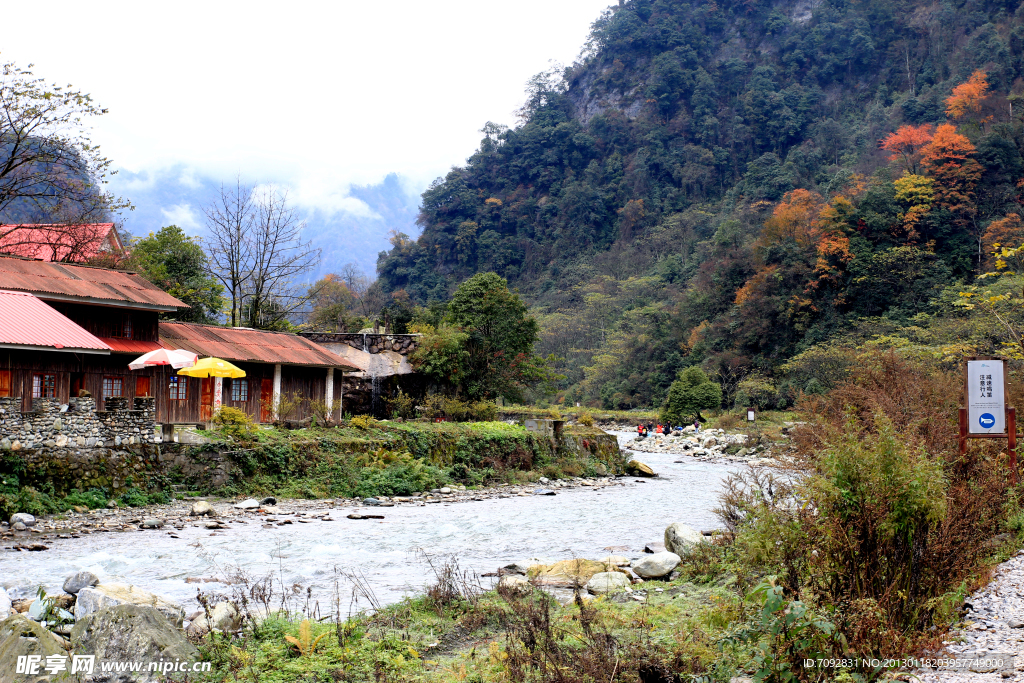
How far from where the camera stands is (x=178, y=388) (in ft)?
66.8

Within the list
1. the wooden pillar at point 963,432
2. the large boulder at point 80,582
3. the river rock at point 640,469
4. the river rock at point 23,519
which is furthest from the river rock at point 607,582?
the river rock at point 640,469

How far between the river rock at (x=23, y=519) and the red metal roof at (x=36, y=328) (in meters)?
3.76

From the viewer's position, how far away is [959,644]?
4.79 metres

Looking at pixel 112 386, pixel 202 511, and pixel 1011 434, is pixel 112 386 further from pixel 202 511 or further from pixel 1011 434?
pixel 1011 434

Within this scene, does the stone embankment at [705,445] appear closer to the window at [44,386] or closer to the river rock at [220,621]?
the window at [44,386]

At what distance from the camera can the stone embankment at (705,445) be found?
29312mm

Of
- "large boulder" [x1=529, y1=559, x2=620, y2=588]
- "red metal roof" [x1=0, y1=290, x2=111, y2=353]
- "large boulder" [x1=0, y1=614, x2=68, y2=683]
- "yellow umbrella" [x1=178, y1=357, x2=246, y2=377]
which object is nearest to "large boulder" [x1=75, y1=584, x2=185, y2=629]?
"large boulder" [x1=0, y1=614, x2=68, y2=683]

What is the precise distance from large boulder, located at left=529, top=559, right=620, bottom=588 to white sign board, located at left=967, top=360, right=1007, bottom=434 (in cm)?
449

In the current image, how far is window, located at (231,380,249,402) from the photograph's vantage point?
70.0 ft

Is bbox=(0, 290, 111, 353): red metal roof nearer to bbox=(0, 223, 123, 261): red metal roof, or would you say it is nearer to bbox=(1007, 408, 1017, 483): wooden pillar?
bbox=(0, 223, 123, 261): red metal roof

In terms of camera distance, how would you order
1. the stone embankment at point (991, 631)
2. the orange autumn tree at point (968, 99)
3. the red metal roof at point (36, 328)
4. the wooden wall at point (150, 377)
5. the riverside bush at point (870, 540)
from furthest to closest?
the orange autumn tree at point (968, 99), the wooden wall at point (150, 377), the red metal roof at point (36, 328), the riverside bush at point (870, 540), the stone embankment at point (991, 631)

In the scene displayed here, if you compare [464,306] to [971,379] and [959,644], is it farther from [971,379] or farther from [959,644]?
[959,644]

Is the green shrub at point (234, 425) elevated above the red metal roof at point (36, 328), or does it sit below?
below

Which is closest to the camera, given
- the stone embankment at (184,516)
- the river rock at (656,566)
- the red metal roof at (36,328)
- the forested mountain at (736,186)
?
the river rock at (656,566)
